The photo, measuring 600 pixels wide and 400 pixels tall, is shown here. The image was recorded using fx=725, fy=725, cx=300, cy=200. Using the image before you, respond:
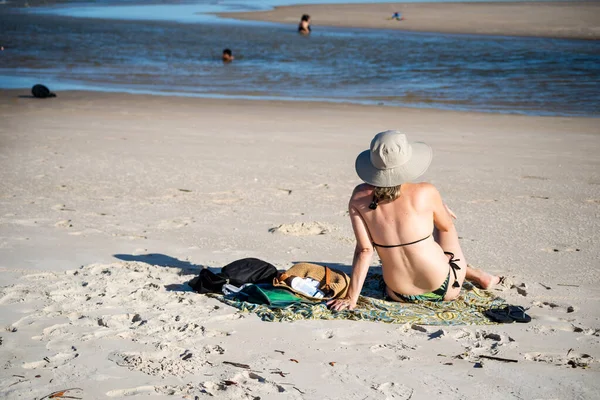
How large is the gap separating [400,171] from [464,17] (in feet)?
119

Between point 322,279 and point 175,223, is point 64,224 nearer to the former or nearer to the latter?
point 175,223

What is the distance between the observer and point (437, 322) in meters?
4.61

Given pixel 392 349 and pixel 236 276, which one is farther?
pixel 236 276

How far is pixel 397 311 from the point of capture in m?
4.79

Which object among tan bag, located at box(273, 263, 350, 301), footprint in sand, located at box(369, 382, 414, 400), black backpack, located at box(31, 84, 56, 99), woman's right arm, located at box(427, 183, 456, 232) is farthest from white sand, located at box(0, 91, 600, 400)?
black backpack, located at box(31, 84, 56, 99)

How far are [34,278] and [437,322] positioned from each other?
9.47 ft

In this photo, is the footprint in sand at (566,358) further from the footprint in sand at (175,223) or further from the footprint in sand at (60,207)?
the footprint in sand at (60,207)

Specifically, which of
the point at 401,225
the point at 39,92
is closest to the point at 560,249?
the point at 401,225

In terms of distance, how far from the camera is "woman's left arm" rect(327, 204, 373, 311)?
15.4 ft

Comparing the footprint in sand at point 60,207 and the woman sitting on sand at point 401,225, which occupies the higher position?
the woman sitting on sand at point 401,225

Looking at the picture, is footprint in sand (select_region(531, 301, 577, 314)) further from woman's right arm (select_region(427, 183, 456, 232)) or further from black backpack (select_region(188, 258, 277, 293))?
black backpack (select_region(188, 258, 277, 293))

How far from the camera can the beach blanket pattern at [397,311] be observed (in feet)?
15.3

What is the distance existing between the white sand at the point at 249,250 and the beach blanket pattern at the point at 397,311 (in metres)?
0.10

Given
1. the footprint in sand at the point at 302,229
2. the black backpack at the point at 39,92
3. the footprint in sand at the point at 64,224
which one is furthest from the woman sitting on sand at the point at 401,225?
the black backpack at the point at 39,92
